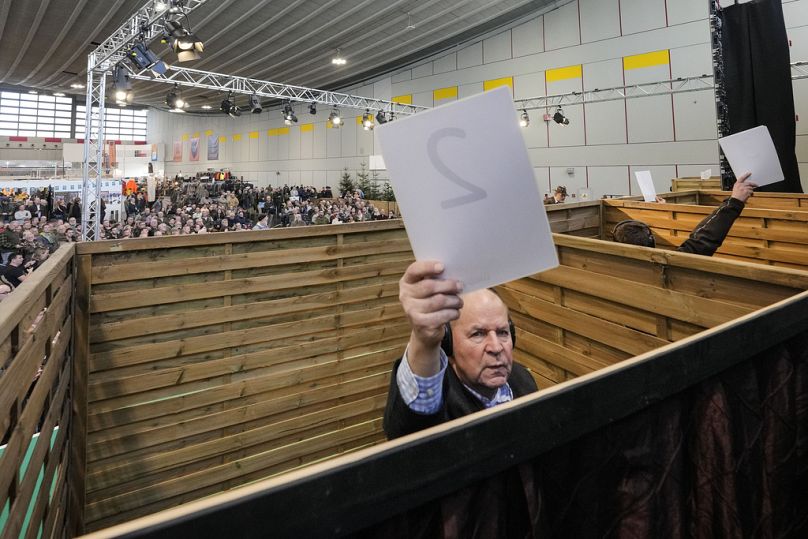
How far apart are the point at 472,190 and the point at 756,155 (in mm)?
2876

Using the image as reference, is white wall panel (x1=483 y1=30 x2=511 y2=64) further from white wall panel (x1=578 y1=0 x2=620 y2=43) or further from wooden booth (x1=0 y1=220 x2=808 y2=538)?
wooden booth (x1=0 y1=220 x2=808 y2=538)

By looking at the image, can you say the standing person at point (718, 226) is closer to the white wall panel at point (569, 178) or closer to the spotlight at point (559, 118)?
the spotlight at point (559, 118)

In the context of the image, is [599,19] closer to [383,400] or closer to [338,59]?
[338,59]

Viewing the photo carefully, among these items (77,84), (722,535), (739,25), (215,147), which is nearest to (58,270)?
(722,535)

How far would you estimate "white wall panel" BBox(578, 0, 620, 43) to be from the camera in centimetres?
1150

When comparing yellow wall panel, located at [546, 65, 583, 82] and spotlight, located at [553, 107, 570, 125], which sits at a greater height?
yellow wall panel, located at [546, 65, 583, 82]

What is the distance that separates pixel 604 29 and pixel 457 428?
14.3m

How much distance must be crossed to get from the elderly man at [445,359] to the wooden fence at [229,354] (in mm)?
1836

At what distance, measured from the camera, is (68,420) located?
87.1 inches

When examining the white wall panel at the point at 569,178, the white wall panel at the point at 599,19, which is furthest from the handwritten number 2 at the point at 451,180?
the white wall panel at the point at 599,19

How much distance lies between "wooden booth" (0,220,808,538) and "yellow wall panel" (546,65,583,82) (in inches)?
397

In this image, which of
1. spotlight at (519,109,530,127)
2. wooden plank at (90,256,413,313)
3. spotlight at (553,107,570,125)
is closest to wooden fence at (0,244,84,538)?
wooden plank at (90,256,413,313)

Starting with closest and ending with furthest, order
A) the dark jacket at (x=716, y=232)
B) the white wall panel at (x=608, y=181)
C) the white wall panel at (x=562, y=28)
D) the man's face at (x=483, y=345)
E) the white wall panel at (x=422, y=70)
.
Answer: the man's face at (x=483, y=345), the dark jacket at (x=716, y=232), the white wall panel at (x=608, y=181), the white wall panel at (x=562, y=28), the white wall panel at (x=422, y=70)

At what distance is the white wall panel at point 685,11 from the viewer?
10.0 m
